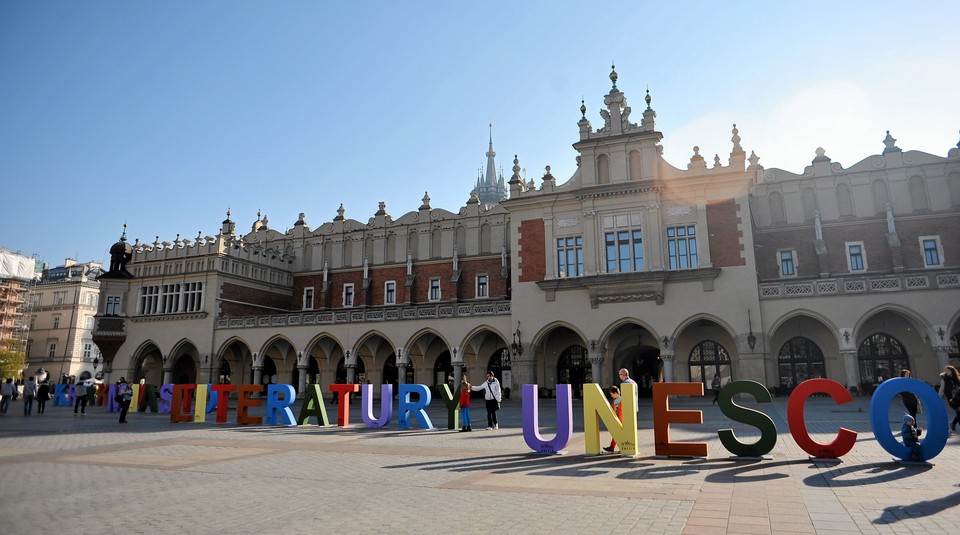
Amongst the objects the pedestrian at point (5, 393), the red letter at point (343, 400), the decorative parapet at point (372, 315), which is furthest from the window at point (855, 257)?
the pedestrian at point (5, 393)

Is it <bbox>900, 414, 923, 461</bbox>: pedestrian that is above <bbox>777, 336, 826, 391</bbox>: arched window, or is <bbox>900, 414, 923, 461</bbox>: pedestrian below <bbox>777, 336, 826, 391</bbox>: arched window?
below

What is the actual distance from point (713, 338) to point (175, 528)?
28.7 metres

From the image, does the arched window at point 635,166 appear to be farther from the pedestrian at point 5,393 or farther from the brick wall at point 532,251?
the pedestrian at point 5,393

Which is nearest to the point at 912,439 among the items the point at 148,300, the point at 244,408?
the point at 244,408

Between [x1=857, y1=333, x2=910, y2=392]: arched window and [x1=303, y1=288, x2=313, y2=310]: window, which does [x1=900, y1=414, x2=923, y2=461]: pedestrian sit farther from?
[x1=303, y1=288, x2=313, y2=310]: window

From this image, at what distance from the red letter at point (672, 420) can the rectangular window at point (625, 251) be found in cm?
1898

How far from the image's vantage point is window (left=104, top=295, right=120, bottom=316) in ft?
135

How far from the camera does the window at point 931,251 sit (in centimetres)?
3044

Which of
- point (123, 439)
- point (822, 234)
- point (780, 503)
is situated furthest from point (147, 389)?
point (822, 234)

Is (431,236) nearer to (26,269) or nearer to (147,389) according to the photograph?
(147,389)

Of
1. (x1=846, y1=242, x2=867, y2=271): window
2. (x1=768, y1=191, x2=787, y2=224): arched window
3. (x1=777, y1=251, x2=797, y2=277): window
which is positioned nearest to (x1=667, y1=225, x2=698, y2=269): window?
(x1=777, y1=251, x2=797, y2=277): window

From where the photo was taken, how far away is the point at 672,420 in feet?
36.7

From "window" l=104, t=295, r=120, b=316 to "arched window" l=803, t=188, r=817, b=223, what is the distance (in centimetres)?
4420

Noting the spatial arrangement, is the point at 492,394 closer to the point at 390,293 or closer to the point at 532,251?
the point at 532,251
